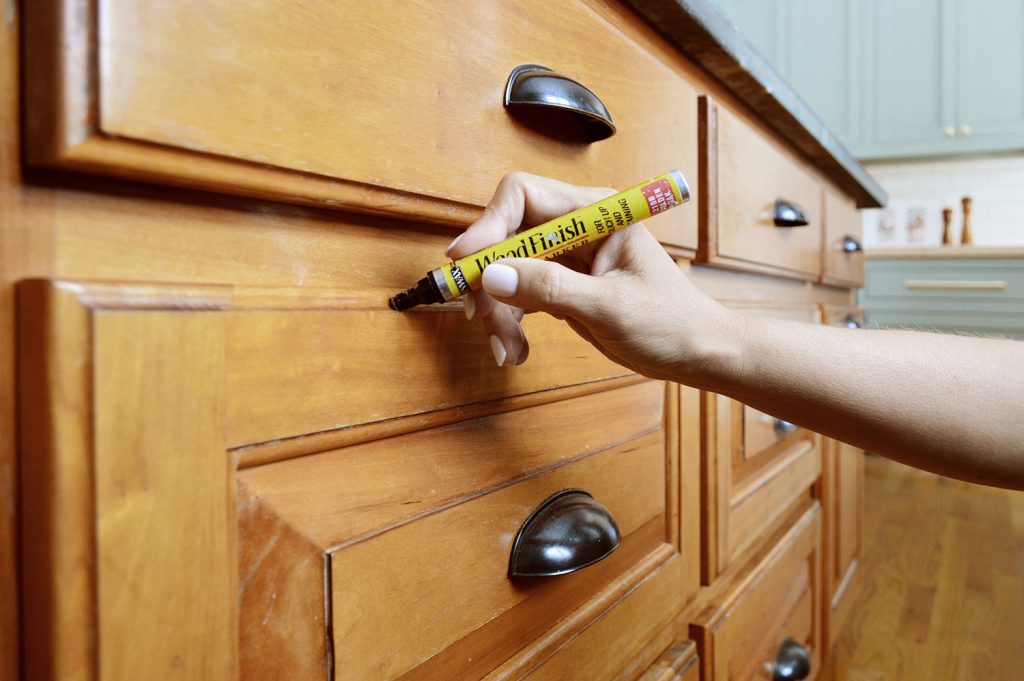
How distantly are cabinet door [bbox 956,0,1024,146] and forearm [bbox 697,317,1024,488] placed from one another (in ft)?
11.2

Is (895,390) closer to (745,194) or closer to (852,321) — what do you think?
(745,194)

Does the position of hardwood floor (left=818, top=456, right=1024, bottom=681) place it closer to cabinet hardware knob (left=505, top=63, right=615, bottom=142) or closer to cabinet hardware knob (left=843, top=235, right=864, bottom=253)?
cabinet hardware knob (left=843, top=235, right=864, bottom=253)

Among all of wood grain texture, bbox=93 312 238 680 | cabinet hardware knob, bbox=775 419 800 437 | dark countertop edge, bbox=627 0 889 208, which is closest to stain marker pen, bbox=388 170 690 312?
wood grain texture, bbox=93 312 238 680

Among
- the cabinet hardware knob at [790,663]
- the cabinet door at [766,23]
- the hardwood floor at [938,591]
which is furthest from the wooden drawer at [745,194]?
the cabinet door at [766,23]

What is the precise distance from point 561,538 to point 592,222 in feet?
0.62

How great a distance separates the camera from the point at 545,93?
385 mm

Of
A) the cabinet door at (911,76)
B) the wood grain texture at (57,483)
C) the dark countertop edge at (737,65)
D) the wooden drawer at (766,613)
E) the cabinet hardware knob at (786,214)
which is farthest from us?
the cabinet door at (911,76)

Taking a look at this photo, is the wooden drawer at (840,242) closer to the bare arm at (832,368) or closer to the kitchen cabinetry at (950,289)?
the bare arm at (832,368)

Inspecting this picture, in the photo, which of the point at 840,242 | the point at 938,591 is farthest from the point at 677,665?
the point at 938,591

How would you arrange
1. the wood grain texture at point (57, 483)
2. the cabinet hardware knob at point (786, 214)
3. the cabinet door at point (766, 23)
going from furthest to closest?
the cabinet door at point (766, 23) → the cabinet hardware knob at point (786, 214) → the wood grain texture at point (57, 483)

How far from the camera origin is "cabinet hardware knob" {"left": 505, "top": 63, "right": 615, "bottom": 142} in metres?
0.38

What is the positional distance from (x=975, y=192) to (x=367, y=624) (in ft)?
12.9

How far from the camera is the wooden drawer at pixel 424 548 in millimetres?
280

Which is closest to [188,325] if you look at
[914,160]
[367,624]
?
[367,624]
